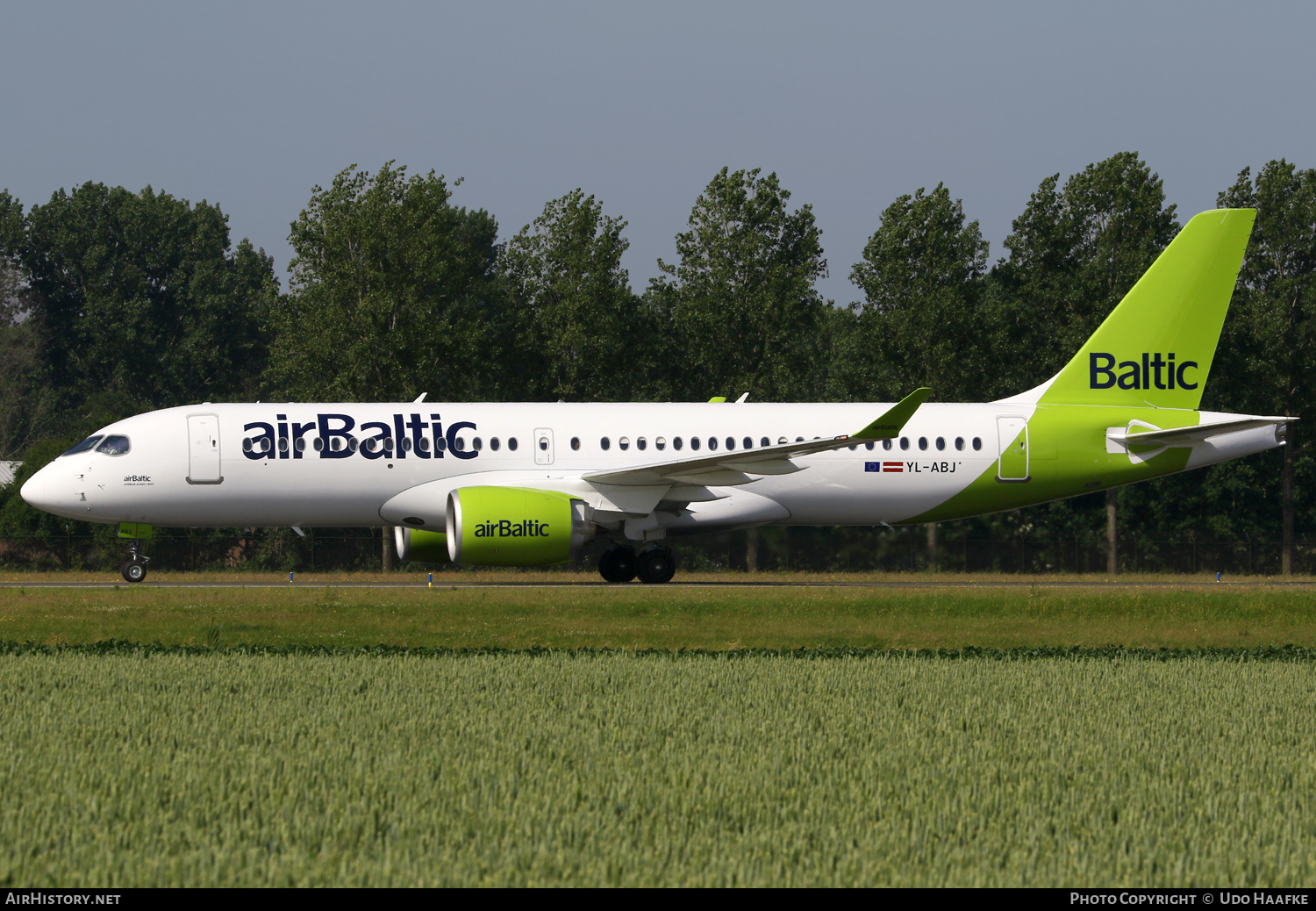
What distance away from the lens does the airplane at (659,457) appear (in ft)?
86.7

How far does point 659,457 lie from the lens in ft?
91.7

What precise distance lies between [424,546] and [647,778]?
19657mm

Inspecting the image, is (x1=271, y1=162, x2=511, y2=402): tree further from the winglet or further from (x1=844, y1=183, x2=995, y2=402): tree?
the winglet

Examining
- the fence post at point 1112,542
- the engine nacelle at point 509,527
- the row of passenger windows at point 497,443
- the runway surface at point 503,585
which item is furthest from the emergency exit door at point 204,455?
the fence post at point 1112,542

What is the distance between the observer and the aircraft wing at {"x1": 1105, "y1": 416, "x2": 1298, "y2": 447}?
28406 millimetres

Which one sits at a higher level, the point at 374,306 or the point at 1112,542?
the point at 374,306

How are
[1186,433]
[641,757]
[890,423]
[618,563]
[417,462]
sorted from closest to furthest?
[641,757] → [890,423] → [417,462] → [618,563] → [1186,433]

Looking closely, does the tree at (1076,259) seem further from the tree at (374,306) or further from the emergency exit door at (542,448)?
the emergency exit door at (542,448)

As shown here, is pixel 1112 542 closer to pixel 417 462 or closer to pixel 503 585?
pixel 503 585

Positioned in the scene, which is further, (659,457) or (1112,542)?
(1112,542)

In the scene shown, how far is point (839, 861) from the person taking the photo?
269 inches

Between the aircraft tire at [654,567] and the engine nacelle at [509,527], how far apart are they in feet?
8.04

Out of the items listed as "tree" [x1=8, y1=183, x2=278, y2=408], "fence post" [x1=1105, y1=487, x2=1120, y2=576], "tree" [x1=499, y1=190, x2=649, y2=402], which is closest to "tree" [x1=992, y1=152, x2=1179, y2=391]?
"fence post" [x1=1105, y1=487, x2=1120, y2=576]

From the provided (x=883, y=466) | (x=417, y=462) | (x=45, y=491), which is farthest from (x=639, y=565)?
(x=45, y=491)
